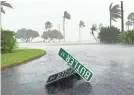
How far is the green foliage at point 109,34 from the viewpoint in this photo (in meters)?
50.4

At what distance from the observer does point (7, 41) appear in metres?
23.6

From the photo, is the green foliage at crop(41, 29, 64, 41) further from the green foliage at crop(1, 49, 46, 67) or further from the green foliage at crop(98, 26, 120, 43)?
the green foliage at crop(1, 49, 46, 67)

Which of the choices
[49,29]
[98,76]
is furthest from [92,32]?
[49,29]

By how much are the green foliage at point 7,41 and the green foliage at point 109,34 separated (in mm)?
29137

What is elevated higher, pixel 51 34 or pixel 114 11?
pixel 114 11

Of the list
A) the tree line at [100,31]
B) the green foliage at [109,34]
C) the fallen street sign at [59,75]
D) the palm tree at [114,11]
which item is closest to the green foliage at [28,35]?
the tree line at [100,31]

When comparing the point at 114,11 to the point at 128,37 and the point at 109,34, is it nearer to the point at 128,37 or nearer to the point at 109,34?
the point at 109,34

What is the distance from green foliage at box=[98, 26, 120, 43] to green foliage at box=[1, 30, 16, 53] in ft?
95.6

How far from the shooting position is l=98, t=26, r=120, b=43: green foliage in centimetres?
5041

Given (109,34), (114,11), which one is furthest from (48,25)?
(109,34)

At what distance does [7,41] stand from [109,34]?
30241mm

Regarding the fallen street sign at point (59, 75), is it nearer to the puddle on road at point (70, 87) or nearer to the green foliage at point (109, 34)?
the puddle on road at point (70, 87)

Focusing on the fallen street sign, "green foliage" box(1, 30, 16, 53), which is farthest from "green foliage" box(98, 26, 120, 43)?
the fallen street sign

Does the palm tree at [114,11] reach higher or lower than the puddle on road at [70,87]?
higher
